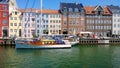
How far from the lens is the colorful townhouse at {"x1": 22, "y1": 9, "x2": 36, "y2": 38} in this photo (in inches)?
4002

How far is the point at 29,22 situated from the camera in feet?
338

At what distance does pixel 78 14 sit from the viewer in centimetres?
10938

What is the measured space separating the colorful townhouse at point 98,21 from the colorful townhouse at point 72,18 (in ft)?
7.14

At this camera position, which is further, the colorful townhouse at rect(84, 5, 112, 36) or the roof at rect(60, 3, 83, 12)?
the colorful townhouse at rect(84, 5, 112, 36)

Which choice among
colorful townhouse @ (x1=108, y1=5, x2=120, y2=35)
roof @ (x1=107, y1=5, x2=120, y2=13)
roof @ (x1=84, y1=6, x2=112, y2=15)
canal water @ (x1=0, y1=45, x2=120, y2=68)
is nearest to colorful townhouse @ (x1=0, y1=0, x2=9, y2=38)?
roof @ (x1=84, y1=6, x2=112, y2=15)

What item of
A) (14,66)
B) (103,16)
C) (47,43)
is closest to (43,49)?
(47,43)

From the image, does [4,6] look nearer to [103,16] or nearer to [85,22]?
[85,22]

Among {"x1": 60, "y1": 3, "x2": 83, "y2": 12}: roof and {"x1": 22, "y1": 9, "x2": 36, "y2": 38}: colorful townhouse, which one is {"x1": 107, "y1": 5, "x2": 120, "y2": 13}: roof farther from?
{"x1": 22, "y1": 9, "x2": 36, "y2": 38}: colorful townhouse

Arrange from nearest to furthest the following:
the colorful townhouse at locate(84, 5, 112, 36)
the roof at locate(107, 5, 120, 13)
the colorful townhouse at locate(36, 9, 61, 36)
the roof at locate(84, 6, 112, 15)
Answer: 1. the colorful townhouse at locate(36, 9, 61, 36)
2. the colorful townhouse at locate(84, 5, 112, 36)
3. the roof at locate(84, 6, 112, 15)
4. the roof at locate(107, 5, 120, 13)

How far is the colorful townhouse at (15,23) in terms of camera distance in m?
99.2

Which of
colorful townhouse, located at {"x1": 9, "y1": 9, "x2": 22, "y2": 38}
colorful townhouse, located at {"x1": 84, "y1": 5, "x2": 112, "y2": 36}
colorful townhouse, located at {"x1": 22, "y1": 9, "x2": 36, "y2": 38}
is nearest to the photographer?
colorful townhouse, located at {"x1": 9, "y1": 9, "x2": 22, "y2": 38}

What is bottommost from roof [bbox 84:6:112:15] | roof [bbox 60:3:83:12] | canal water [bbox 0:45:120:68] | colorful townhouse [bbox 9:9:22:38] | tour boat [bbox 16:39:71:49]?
canal water [bbox 0:45:120:68]

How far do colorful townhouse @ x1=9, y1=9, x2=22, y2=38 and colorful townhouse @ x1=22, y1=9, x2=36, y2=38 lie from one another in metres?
1.57

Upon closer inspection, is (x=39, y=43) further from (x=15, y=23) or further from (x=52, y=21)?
(x=52, y=21)
